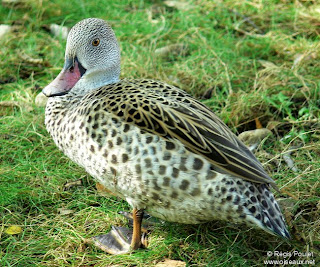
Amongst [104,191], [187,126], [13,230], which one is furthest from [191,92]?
[13,230]

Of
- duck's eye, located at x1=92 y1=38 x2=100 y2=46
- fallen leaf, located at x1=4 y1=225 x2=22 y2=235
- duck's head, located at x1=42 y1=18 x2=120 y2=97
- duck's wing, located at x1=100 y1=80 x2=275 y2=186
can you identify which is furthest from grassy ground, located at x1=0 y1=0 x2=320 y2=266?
duck's eye, located at x1=92 y1=38 x2=100 y2=46

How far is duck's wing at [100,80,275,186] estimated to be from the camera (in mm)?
2730

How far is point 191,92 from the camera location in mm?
4441

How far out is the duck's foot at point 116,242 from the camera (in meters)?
2.97

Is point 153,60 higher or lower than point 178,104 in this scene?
lower

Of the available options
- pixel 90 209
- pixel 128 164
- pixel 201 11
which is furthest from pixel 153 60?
pixel 128 164

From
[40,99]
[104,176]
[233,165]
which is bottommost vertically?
[40,99]

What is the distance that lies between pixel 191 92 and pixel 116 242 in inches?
70.9

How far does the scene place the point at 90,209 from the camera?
3314 mm

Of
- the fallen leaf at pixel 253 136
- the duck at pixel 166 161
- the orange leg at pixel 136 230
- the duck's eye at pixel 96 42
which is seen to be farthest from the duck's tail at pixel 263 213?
the duck's eye at pixel 96 42

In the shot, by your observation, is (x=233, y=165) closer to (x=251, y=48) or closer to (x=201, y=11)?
(x=251, y=48)

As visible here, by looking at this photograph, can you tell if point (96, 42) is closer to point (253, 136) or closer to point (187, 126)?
point (187, 126)

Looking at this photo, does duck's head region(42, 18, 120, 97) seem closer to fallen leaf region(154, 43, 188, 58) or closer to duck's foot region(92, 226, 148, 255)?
duck's foot region(92, 226, 148, 255)

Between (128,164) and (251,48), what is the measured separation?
2.65 m
